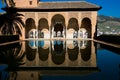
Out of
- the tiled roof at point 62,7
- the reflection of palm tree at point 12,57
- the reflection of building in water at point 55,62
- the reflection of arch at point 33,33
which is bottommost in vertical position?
the reflection of building in water at point 55,62

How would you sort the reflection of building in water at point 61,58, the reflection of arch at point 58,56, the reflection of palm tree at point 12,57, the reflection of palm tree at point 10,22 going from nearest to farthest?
the reflection of building in water at point 61,58 < the reflection of palm tree at point 12,57 < the reflection of arch at point 58,56 < the reflection of palm tree at point 10,22

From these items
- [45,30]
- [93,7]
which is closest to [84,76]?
[93,7]

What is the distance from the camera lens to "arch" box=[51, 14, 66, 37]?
126 feet

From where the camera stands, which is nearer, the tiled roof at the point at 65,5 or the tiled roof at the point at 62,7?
the tiled roof at the point at 62,7

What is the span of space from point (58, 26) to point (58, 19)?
7.12 ft

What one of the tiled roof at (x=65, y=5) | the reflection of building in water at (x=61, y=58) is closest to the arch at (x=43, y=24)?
the tiled roof at (x=65, y=5)

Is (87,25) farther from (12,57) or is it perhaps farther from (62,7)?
(12,57)

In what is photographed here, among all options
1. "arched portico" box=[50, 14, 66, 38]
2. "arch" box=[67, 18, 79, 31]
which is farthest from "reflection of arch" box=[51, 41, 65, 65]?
"arch" box=[67, 18, 79, 31]

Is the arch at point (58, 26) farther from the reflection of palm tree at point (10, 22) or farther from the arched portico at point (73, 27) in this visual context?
the reflection of palm tree at point (10, 22)

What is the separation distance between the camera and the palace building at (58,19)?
35812 millimetres

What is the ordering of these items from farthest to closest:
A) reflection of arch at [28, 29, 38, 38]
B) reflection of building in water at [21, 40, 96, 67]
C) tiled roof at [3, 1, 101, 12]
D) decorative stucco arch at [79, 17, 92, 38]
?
decorative stucco arch at [79, 17, 92, 38] < reflection of arch at [28, 29, 38, 38] < tiled roof at [3, 1, 101, 12] < reflection of building in water at [21, 40, 96, 67]

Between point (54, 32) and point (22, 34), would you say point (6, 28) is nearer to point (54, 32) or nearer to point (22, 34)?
point (22, 34)

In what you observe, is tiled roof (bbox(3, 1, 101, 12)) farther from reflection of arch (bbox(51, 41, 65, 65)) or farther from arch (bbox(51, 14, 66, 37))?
reflection of arch (bbox(51, 41, 65, 65))

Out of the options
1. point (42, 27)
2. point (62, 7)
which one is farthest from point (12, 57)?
point (42, 27)
